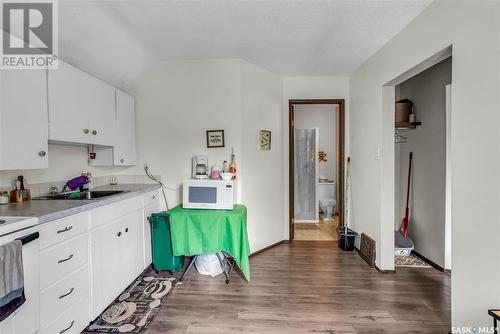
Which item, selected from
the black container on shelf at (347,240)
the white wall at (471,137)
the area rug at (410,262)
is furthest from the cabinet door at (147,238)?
the area rug at (410,262)

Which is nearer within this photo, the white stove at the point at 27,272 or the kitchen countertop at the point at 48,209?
the white stove at the point at 27,272

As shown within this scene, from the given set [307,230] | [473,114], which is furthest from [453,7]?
[307,230]

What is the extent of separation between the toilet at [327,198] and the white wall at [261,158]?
1.85 metres

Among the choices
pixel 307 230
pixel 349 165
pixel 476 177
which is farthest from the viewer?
pixel 307 230

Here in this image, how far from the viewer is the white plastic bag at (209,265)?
2.52 meters

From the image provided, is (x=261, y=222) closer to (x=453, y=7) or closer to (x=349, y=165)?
(x=349, y=165)

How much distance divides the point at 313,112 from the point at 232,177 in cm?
339

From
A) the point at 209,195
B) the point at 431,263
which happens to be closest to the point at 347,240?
the point at 431,263

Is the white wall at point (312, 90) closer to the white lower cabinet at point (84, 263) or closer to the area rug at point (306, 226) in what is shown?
the area rug at point (306, 226)

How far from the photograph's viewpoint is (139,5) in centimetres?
188

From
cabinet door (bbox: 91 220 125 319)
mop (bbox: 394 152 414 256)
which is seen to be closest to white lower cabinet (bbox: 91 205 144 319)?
cabinet door (bbox: 91 220 125 319)

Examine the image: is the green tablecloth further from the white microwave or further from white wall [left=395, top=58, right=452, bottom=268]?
white wall [left=395, top=58, right=452, bottom=268]

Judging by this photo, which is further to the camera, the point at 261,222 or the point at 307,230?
the point at 307,230

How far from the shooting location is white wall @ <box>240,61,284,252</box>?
2.99 m
